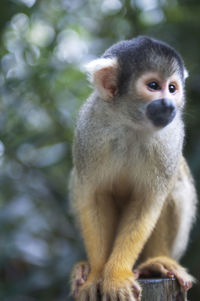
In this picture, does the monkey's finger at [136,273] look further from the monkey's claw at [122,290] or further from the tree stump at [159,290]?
the tree stump at [159,290]

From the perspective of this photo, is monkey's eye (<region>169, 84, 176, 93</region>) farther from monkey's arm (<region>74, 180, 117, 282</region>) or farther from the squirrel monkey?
monkey's arm (<region>74, 180, 117, 282</region>)

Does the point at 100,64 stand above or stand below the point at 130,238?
above

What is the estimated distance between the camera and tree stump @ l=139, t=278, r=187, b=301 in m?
2.34

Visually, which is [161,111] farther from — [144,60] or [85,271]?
[85,271]

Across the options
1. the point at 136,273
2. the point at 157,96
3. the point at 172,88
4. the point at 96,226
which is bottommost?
the point at 136,273

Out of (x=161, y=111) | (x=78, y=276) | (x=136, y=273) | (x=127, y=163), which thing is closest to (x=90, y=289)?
(x=78, y=276)

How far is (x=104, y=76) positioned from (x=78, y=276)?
54.8 inches

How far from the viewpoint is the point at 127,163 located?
2844mm

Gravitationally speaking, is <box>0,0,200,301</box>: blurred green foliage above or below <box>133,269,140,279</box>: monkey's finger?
above

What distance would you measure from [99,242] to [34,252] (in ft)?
6.78

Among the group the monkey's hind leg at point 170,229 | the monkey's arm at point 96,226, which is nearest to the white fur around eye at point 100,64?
the monkey's arm at point 96,226

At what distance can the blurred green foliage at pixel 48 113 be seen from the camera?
3938mm

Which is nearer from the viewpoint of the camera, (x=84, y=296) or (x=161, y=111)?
(x=161, y=111)

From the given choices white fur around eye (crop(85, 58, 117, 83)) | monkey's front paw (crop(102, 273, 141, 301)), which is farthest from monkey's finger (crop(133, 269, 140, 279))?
white fur around eye (crop(85, 58, 117, 83))
